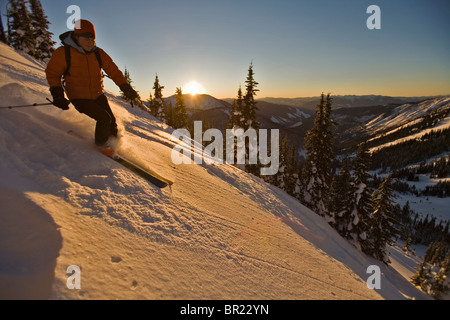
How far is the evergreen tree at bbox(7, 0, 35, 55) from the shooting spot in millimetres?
30547

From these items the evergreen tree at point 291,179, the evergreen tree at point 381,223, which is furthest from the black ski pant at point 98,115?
the evergreen tree at point 291,179

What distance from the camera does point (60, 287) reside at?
5.97 feet

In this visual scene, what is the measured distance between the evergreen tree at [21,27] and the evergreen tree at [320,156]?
42.0m

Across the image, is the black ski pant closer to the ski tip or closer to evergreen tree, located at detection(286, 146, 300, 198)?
the ski tip

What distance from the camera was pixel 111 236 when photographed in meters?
2.66

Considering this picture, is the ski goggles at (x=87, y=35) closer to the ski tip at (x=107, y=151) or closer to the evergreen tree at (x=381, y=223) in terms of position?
the ski tip at (x=107, y=151)

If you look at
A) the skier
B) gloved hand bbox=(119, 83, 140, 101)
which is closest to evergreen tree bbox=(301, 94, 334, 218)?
gloved hand bbox=(119, 83, 140, 101)

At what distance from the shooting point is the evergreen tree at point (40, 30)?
31.4m

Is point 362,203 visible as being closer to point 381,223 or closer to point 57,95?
point 381,223

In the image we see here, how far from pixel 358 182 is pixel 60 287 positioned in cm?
2449

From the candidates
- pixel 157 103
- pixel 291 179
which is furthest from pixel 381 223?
pixel 157 103

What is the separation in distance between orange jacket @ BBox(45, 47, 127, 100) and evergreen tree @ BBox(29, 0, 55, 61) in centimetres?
3926
